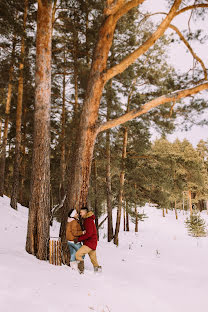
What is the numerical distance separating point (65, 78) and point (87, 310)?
41.2 feet

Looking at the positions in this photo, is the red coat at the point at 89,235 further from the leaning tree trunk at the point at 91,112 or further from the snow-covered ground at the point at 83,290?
the snow-covered ground at the point at 83,290

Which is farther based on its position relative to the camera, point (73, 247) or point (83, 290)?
point (73, 247)

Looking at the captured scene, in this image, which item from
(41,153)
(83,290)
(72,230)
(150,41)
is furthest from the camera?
(41,153)

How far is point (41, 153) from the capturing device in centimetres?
533

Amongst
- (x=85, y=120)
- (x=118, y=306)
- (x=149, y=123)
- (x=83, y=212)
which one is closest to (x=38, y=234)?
(x=83, y=212)

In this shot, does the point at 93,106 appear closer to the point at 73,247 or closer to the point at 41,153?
the point at 41,153

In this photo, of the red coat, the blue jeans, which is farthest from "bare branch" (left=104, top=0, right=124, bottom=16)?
the blue jeans

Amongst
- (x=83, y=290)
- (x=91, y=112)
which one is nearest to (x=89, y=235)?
(x=83, y=290)

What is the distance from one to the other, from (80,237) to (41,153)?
225cm

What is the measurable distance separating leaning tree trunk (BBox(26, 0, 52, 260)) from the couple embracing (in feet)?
1.99

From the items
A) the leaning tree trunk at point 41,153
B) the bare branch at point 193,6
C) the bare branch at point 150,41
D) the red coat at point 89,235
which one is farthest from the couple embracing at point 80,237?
the bare branch at point 193,6

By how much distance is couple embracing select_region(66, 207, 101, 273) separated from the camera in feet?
16.2

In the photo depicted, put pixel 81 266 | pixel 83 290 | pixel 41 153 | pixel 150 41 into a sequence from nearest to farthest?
pixel 83 290
pixel 81 266
pixel 150 41
pixel 41 153

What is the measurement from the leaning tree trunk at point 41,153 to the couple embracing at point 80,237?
0.61 meters
